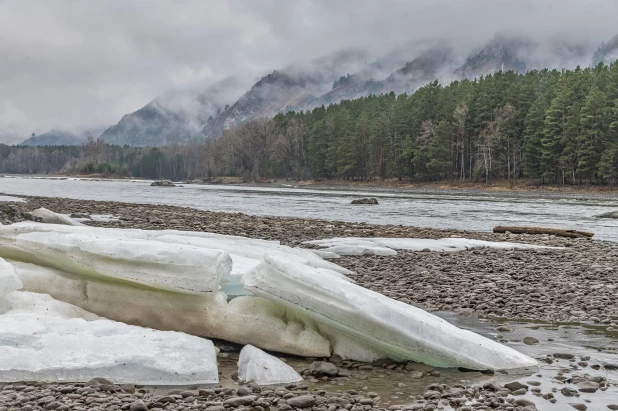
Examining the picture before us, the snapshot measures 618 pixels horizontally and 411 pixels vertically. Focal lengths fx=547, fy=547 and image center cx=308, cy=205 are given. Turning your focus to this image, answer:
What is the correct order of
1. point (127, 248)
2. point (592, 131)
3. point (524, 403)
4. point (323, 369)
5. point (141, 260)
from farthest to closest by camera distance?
point (592, 131), point (127, 248), point (141, 260), point (323, 369), point (524, 403)

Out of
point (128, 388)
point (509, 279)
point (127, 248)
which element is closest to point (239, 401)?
point (128, 388)

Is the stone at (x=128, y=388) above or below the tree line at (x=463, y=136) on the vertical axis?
below

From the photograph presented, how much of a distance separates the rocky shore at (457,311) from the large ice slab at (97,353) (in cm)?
21

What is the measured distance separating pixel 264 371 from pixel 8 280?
11.8ft

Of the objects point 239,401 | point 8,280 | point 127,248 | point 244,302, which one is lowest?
point 239,401

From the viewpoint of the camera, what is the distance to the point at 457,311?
899 centimetres

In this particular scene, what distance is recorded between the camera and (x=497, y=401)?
512 centimetres

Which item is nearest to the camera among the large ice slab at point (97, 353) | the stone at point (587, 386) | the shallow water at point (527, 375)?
the shallow water at point (527, 375)

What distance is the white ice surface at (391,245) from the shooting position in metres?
15.6

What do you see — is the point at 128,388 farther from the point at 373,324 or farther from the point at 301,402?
the point at 373,324

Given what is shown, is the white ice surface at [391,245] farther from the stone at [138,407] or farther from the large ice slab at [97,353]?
the stone at [138,407]

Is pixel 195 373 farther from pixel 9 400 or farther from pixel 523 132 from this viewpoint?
pixel 523 132

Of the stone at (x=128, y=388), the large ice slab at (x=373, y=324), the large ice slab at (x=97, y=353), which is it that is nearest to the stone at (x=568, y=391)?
the large ice slab at (x=373, y=324)

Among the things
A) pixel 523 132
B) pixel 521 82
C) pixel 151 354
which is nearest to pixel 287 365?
pixel 151 354
